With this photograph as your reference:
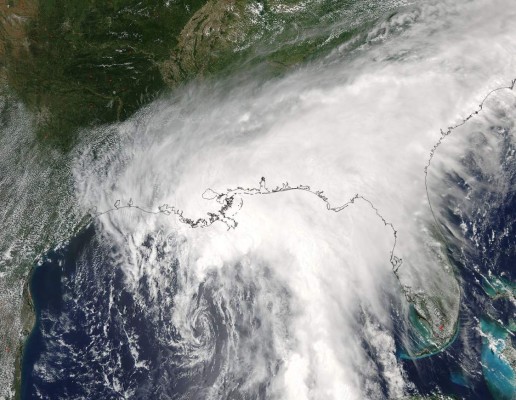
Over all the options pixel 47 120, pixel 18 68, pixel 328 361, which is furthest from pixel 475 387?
pixel 18 68

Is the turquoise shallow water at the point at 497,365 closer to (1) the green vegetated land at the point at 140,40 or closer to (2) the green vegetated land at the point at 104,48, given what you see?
(1) the green vegetated land at the point at 140,40

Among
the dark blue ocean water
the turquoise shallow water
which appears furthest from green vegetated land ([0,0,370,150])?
the turquoise shallow water

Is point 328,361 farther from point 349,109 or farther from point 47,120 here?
point 47,120

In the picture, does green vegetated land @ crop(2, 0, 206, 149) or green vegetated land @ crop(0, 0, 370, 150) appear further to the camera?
green vegetated land @ crop(2, 0, 206, 149)

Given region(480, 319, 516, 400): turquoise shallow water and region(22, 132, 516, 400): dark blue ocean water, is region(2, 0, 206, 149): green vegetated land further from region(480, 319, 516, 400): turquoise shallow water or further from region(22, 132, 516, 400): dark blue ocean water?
region(480, 319, 516, 400): turquoise shallow water

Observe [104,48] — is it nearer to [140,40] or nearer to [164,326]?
[140,40]

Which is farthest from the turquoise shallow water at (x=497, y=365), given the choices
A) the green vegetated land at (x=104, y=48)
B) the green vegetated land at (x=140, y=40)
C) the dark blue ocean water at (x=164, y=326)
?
the green vegetated land at (x=104, y=48)

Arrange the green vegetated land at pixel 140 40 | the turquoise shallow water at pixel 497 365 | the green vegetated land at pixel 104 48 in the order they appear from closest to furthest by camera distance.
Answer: the turquoise shallow water at pixel 497 365, the green vegetated land at pixel 140 40, the green vegetated land at pixel 104 48

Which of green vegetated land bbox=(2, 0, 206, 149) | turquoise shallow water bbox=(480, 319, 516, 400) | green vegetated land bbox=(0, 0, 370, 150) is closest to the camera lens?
turquoise shallow water bbox=(480, 319, 516, 400)
